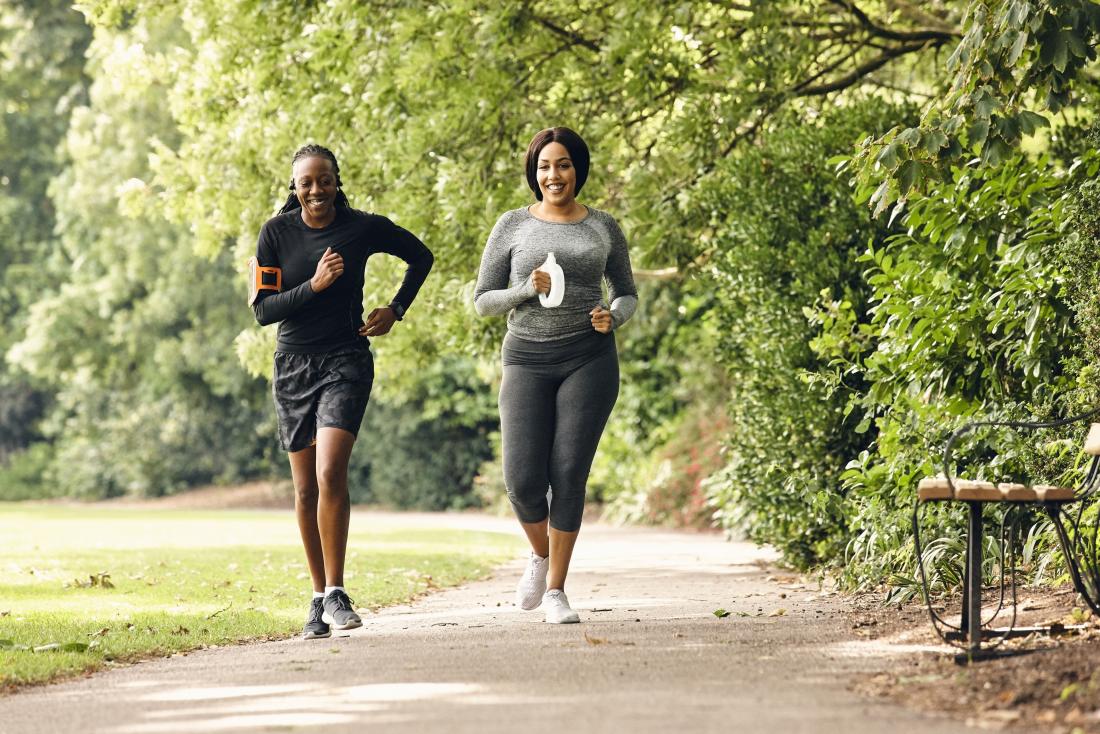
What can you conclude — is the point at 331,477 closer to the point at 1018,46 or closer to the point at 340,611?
the point at 340,611

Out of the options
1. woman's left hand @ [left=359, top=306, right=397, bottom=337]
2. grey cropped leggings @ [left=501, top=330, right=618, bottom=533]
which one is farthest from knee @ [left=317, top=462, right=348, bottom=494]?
grey cropped leggings @ [left=501, top=330, right=618, bottom=533]

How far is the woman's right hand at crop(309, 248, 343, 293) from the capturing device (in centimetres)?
657

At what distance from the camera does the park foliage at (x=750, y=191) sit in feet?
24.2

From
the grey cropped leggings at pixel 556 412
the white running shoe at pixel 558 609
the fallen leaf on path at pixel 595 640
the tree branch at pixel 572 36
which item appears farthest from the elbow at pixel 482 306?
the tree branch at pixel 572 36

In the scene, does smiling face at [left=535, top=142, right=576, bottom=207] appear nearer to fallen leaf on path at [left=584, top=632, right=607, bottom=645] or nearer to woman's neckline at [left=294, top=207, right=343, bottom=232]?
woman's neckline at [left=294, top=207, right=343, bottom=232]

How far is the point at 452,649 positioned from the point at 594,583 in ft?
13.6

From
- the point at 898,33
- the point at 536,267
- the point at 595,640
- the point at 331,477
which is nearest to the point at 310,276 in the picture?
the point at 331,477

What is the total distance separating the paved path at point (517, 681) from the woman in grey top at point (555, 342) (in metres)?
0.66

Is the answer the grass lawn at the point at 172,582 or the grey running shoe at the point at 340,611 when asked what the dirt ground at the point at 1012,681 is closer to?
the grey running shoe at the point at 340,611

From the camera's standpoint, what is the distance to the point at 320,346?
267 inches

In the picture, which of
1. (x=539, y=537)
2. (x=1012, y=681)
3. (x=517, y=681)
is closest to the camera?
(x=1012, y=681)

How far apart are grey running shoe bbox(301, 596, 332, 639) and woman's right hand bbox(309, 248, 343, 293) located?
151cm

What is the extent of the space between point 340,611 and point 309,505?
526 millimetres

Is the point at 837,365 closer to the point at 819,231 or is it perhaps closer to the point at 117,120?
the point at 819,231
